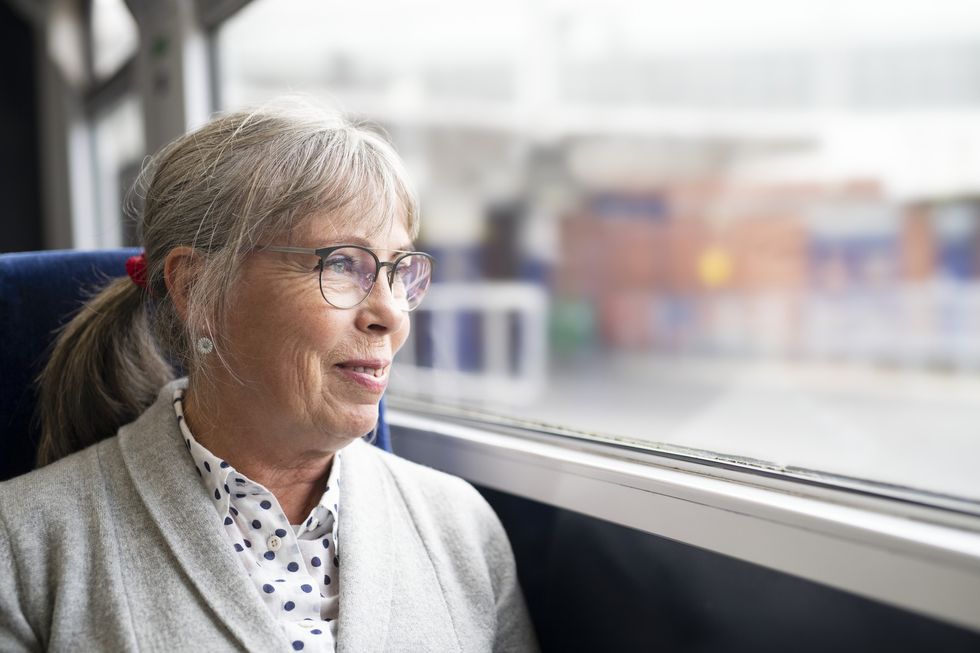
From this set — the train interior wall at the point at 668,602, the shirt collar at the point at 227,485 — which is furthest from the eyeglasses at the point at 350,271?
the train interior wall at the point at 668,602

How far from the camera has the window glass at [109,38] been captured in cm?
285

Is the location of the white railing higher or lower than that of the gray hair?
lower

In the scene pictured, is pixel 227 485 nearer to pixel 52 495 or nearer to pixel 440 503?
pixel 52 495

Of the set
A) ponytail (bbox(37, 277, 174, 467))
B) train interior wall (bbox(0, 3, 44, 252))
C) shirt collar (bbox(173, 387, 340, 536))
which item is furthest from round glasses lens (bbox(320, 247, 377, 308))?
train interior wall (bbox(0, 3, 44, 252))

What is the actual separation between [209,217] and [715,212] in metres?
6.62

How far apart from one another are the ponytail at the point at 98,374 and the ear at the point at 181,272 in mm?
149

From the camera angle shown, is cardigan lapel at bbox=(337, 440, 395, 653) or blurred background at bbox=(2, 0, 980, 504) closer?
cardigan lapel at bbox=(337, 440, 395, 653)

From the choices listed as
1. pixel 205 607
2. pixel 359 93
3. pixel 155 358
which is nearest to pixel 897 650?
pixel 205 607

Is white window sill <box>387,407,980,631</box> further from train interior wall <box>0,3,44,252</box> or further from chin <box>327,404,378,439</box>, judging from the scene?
train interior wall <box>0,3,44,252</box>

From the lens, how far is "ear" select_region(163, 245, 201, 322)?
0.98m

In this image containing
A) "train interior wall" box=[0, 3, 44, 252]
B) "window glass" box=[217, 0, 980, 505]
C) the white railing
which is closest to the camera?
"train interior wall" box=[0, 3, 44, 252]

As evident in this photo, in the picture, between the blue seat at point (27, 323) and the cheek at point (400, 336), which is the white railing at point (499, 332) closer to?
the blue seat at point (27, 323)

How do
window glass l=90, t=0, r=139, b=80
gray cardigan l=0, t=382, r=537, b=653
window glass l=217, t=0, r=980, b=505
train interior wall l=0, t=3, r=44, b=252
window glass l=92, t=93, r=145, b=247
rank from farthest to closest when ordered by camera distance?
window glass l=217, t=0, r=980, b=505 → train interior wall l=0, t=3, r=44, b=252 → window glass l=92, t=93, r=145, b=247 → window glass l=90, t=0, r=139, b=80 → gray cardigan l=0, t=382, r=537, b=653

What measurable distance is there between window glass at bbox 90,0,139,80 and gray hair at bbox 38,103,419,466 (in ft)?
6.30
